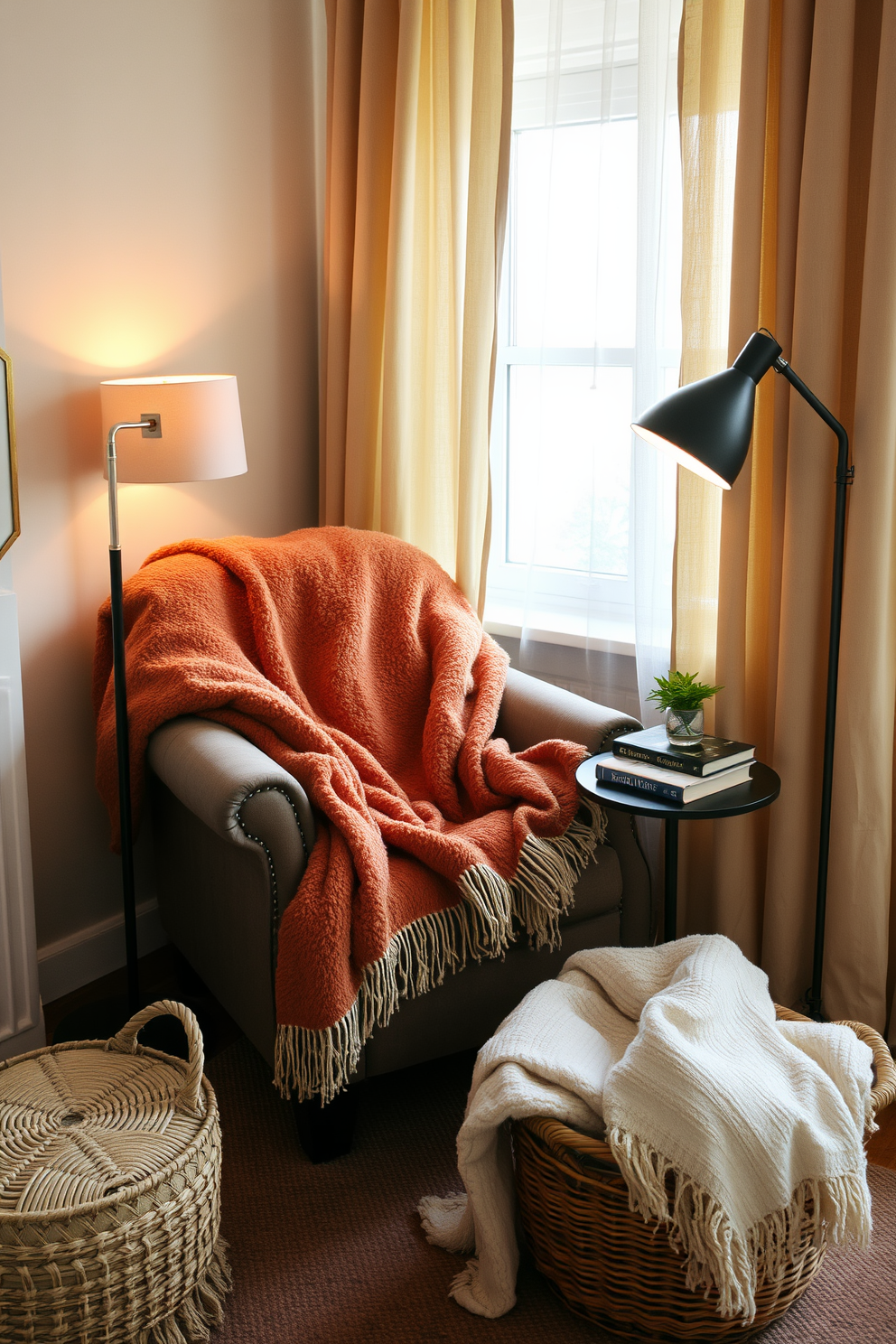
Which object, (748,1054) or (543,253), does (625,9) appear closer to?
(543,253)

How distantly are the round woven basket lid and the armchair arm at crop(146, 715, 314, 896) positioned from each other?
0.31 m

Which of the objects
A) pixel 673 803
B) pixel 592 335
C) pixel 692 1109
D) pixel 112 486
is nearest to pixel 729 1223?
pixel 692 1109

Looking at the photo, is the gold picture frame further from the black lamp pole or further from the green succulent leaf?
the green succulent leaf

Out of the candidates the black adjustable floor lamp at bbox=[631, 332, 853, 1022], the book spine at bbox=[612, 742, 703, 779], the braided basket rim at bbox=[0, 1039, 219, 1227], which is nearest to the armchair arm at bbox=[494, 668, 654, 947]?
the book spine at bbox=[612, 742, 703, 779]

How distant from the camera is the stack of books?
72.2 inches

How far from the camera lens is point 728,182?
2082 millimetres

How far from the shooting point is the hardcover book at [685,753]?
73.3 inches

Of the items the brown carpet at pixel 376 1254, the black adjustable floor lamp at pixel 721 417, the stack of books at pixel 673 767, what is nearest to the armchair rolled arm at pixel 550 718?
the stack of books at pixel 673 767

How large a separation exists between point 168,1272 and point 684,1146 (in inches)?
27.1

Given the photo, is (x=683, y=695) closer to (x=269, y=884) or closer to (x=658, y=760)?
(x=658, y=760)

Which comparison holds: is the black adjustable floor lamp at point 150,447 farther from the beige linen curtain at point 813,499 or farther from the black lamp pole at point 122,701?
the beige linen curtain at point 813,499

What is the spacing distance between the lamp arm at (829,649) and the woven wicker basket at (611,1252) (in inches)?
22.4

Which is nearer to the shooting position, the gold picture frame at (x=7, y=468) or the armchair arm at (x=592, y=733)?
the gold picture frame at (x=7, y=468)

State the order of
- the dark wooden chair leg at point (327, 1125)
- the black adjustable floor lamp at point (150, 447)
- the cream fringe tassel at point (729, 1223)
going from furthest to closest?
1. the black adjustable floor lamp at point (150, 447)
2. the dark wooden chair leg at point (327, 1125)
3. the cream fringe tassel at point (729, 1223)
